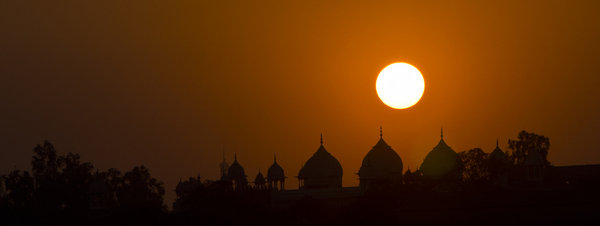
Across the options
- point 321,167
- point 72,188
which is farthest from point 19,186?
point 321,167

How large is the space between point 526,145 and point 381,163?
57.0 feet

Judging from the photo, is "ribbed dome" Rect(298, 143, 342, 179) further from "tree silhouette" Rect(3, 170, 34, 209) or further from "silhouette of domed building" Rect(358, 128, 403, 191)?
"tree silhouette" Rect(3, 170, 34, 209)

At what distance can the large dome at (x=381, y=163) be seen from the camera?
2985 inches

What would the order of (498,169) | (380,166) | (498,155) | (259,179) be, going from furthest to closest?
(259,179) → (498,155) → (498,169) → (380,166)

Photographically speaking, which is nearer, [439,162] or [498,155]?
[439,162]

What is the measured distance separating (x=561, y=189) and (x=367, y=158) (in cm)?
1516

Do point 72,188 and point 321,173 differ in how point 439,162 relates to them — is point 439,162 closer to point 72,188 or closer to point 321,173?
point 321,173

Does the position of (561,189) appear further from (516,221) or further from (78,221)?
(78,221)

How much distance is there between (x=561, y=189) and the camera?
6506 centimetres

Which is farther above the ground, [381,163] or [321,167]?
[381,163]

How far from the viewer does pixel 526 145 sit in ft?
295

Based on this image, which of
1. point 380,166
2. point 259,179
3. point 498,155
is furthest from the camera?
point 259,179

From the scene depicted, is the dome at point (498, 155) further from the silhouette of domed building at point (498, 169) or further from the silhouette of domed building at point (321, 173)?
the silhouette of domed building at point (321, 173)

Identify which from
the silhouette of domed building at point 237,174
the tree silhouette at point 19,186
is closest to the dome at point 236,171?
the silhouette of domed building at point 237,174
